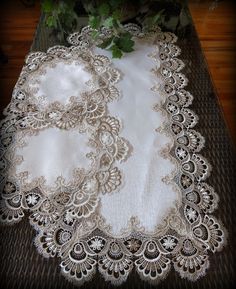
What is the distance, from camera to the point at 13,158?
26.6 inches

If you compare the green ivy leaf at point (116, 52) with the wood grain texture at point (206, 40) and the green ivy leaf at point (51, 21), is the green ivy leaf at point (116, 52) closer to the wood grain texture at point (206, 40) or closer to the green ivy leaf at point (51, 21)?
the green ivy leaf at point (51, 21)

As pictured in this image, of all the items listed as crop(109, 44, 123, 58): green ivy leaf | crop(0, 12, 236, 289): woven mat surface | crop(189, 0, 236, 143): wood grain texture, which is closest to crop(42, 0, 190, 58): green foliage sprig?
crop(109, 44, 123, 58): green ivy leaf

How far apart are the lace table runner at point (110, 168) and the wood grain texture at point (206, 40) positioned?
257 millimetres

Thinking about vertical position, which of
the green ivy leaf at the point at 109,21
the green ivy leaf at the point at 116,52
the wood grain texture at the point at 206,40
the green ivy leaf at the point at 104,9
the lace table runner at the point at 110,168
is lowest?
the wood grain texture at the point at 206,40

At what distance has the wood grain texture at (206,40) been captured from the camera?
1177 millimetres

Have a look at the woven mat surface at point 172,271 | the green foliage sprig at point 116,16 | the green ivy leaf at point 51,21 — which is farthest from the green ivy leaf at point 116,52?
the woven mat surface at point 172,271

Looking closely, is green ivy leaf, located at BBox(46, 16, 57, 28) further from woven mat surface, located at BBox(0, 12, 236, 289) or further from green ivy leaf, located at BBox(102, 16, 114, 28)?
woven mat surface, located at BBox(0, 12, 236, 289)

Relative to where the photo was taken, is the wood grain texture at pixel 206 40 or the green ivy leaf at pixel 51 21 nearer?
the green ivy leaf at pixel 51 21

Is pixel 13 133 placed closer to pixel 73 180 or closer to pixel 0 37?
pixel 73 180

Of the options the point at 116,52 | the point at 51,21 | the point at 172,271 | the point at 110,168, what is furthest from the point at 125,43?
the point at 172,271

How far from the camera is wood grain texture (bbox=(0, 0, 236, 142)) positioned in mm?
1177

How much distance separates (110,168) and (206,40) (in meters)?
1.15

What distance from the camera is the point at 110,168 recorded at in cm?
65

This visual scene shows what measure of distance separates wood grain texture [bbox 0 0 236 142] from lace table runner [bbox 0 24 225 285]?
257mm
